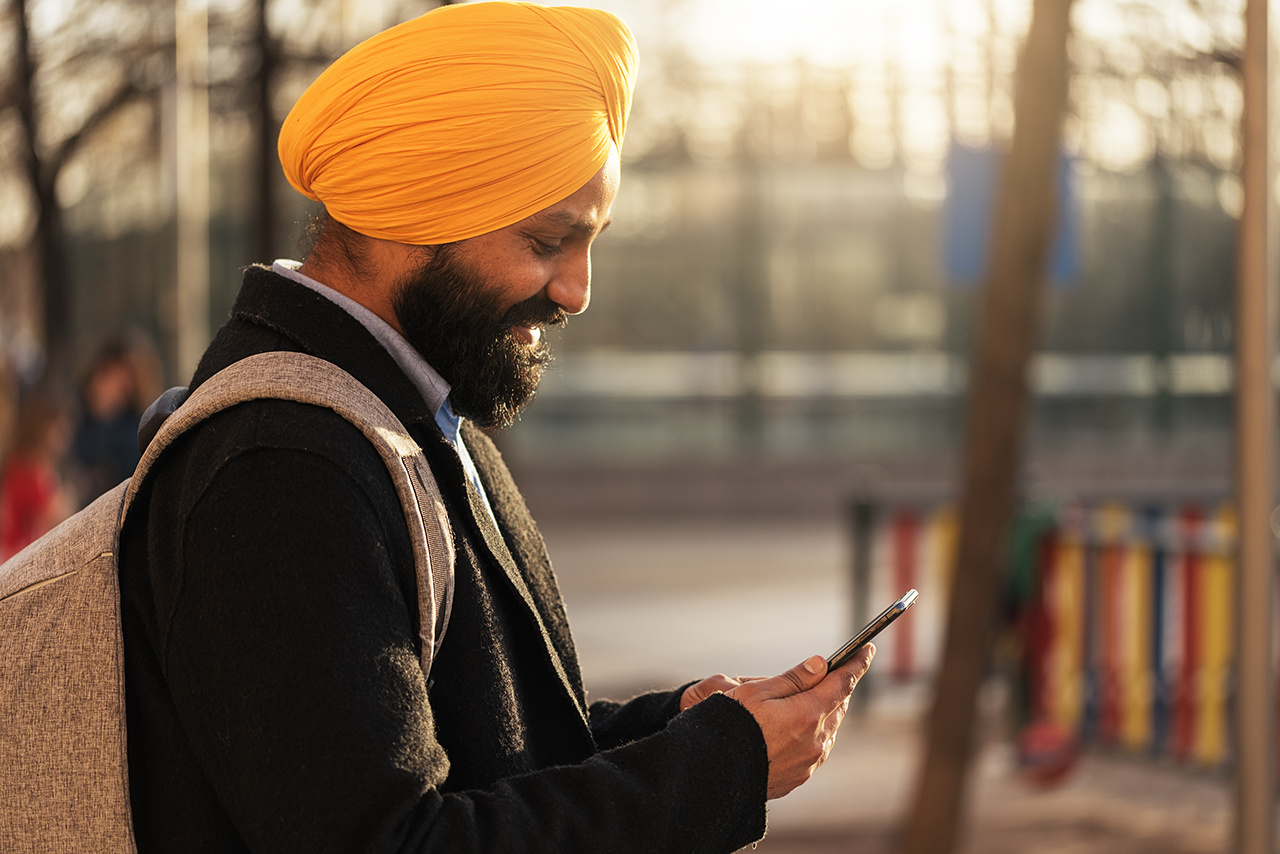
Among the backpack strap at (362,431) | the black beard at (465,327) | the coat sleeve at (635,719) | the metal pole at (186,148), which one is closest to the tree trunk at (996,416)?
the coat sleeve at (635,719)

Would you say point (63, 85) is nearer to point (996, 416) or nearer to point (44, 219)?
point (44, 219)

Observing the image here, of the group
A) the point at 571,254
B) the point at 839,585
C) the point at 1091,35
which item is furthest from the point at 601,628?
the point at 571,254

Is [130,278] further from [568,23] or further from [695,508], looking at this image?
[568,23]

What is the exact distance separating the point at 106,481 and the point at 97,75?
5299 millimetres

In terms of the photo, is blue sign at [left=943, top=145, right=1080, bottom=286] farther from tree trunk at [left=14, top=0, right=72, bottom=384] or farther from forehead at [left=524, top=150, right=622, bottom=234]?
tree trunk at [left=14, top=0, right=72, bottom=384]

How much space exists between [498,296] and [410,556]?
0.37m

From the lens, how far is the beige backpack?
4.81 ft

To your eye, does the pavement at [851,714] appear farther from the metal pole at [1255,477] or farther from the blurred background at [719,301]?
the metal pole at [1255,477]

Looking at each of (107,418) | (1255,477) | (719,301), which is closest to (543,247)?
(1255,477)

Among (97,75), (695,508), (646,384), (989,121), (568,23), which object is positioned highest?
(97,75)

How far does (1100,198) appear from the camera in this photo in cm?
1756

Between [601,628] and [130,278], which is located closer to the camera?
[601,628]

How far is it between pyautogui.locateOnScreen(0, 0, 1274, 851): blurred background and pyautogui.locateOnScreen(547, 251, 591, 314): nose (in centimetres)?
754

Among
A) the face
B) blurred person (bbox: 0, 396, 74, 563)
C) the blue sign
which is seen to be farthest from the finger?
blurred person (bbox: 0, 396, 74, 563)
